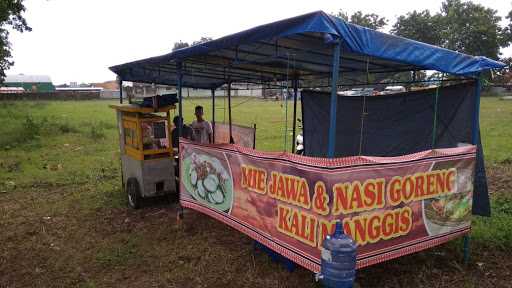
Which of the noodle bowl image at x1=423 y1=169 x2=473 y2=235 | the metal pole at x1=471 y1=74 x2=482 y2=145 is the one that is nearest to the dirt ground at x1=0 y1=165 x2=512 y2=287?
the noodle bowl image at x1=423 y1=169 x2=473 y2=235

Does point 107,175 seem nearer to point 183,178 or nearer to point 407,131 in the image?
point 183,178

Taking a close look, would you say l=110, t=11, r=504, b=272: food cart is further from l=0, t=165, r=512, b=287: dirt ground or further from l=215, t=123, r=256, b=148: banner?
l=215, t=123, r=256, b=148: banner

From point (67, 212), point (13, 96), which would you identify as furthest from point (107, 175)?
point (13, 96)

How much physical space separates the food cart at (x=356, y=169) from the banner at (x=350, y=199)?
0.01 m

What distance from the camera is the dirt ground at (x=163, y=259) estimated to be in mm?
4141

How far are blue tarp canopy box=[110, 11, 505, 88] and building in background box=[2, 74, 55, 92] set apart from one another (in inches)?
3081

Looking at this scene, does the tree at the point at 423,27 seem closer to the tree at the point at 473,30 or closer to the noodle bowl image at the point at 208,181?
the tree at the point at 473,30

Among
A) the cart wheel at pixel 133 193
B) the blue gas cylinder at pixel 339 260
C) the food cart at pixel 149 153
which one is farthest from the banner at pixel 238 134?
the blue gas cylinder at pixel 339 260

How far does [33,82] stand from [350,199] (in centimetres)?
8678

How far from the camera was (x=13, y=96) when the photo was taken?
1678 inches

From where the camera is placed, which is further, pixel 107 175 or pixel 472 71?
pixel 107 175

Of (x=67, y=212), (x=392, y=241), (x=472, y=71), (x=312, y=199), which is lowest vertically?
(x=67, y=212)

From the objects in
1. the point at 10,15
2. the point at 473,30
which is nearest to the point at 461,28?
the point at 473,30

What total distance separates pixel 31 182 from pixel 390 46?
8531mm
